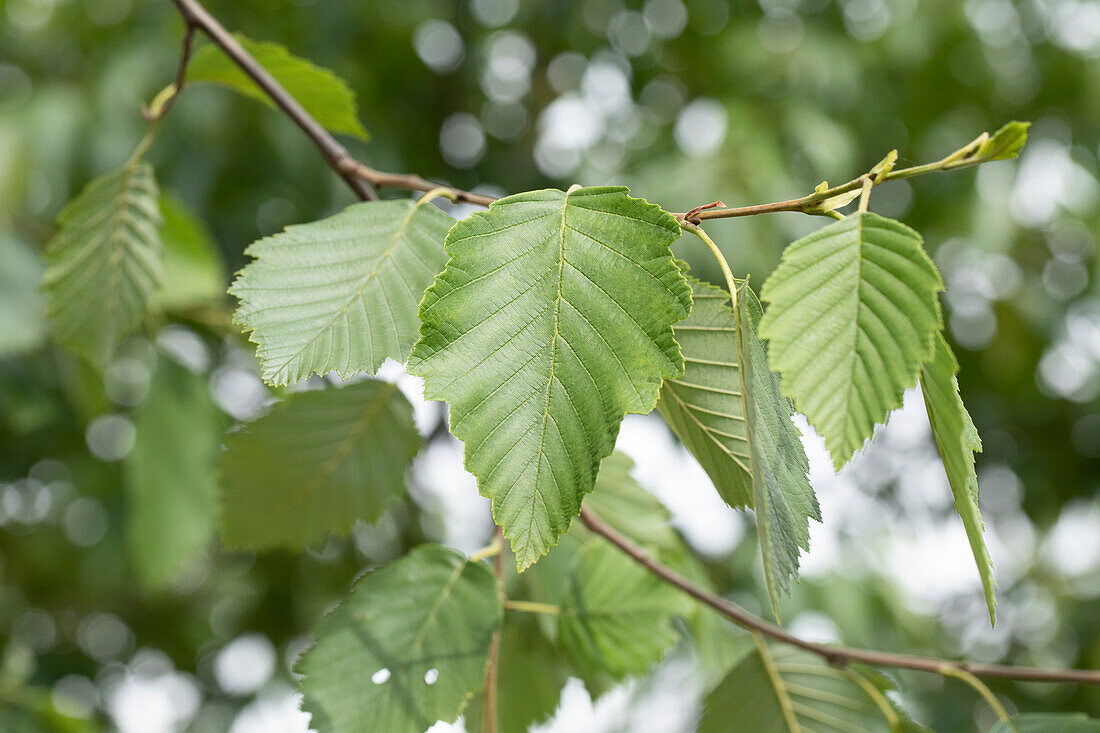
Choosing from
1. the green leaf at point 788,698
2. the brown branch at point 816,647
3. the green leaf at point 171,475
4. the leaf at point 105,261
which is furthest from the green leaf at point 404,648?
the green leaf at point 171,475

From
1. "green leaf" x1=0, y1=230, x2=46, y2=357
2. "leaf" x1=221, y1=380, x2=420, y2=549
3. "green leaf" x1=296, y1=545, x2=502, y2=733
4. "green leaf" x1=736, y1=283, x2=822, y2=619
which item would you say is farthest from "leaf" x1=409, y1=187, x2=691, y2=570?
"green leaf" x1=0, y1=230, x2=46, y2=357

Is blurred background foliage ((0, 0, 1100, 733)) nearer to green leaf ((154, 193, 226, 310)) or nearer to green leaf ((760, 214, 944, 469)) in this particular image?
green leaf ((154, 193, 226, 310))

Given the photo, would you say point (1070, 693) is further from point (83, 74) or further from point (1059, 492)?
point (83, 74)

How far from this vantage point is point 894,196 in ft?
6.26

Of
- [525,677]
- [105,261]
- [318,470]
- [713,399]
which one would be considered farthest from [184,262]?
[713,399]

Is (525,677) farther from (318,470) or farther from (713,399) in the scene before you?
(713,399)

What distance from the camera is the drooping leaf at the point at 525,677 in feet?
2.05

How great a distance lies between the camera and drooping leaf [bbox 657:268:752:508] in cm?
35

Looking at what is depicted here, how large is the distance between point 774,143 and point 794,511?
4.69ft

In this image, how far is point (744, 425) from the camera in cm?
34

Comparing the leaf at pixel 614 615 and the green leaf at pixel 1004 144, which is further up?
the green leaf at pixel 1004 144

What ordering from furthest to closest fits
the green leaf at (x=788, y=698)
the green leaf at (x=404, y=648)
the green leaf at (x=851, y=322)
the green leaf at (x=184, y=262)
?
the green leaf at (x=184, y=262) < the green leaf at (x=788, y=698) < the green leaf at (x=404, y=648) < the green leaf at (x=851, y=322)

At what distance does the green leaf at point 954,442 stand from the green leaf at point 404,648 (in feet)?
0.85

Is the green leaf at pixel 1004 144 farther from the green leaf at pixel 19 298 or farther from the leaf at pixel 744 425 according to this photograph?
the green leaf at pixel 19 298
